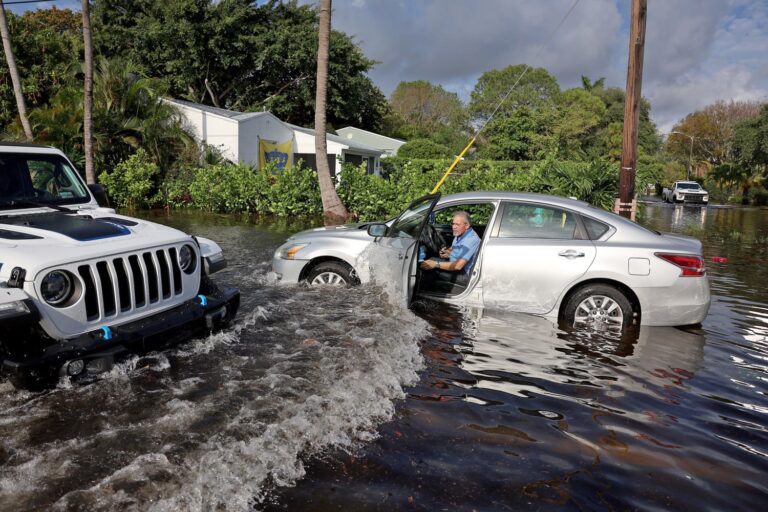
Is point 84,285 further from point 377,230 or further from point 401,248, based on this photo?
point 377,230

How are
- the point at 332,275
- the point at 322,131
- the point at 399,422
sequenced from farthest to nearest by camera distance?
the point at 322,131, the point at 332,275, the point at 399,422

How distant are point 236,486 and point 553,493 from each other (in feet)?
5.53

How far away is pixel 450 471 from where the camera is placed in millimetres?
3332

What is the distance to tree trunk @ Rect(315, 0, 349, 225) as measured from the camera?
1585 centimetres

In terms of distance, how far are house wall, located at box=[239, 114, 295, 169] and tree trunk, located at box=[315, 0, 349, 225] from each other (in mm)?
9232

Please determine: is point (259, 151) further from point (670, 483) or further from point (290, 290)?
point (670, 483)

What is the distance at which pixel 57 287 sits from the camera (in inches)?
146

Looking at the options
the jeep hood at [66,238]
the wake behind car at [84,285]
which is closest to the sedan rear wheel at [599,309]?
the wake behind car at [84,285]

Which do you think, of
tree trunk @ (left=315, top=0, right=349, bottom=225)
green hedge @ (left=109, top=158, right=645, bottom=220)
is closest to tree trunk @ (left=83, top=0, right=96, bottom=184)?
green hedge @ (left=109, top=158, right=645, bottom=220)

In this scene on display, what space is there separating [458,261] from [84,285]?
3935 millimetres

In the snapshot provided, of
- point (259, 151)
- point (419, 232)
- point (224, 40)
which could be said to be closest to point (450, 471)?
point (419, 232)

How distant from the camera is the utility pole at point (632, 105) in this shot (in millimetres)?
10367

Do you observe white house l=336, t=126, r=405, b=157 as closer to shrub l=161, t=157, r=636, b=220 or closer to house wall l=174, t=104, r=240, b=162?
house wall l=174, t=104, r=240, b=162

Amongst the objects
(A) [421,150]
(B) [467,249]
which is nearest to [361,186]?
(B) [467,249]
